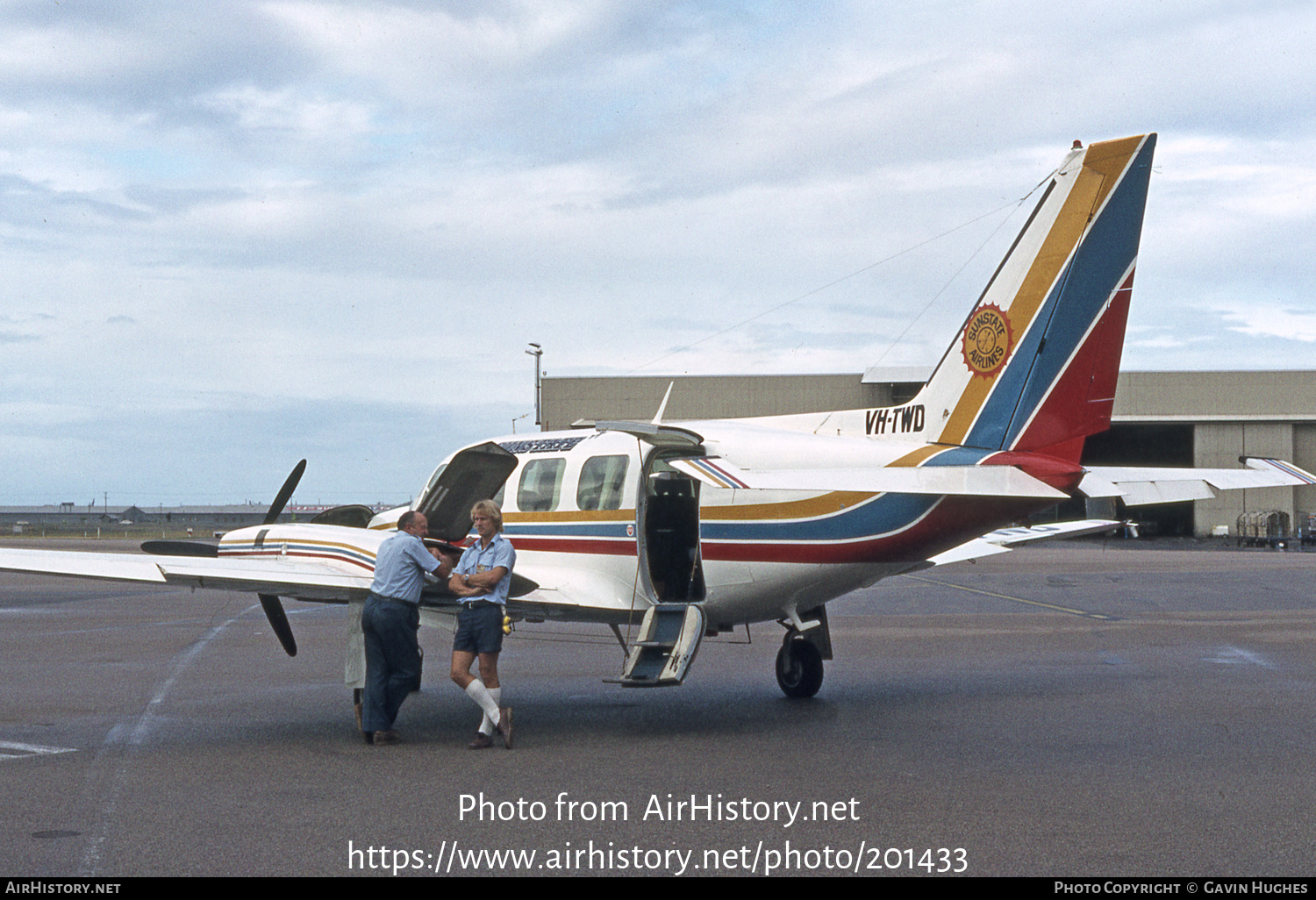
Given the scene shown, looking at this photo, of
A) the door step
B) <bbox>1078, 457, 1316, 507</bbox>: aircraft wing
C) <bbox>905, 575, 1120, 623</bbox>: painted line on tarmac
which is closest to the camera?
the door step

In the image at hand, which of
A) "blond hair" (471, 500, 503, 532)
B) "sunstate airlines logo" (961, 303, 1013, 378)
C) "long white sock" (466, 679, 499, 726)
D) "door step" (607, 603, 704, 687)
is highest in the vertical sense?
"sunstate airlines logo" (961, 303, 1013, 378)

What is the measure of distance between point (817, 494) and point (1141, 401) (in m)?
60.4

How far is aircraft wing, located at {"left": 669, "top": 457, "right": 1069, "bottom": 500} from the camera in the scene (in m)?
9.11

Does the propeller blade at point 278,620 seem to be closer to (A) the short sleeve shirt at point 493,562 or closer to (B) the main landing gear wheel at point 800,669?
(A) the short sleeve shirt at point 493,562

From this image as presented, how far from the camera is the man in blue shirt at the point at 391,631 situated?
33.0ft

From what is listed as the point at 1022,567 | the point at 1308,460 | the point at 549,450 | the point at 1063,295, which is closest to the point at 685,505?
the point at 549,450

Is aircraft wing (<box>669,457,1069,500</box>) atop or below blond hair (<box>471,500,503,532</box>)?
atop

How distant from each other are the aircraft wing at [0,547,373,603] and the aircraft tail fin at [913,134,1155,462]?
237 inches

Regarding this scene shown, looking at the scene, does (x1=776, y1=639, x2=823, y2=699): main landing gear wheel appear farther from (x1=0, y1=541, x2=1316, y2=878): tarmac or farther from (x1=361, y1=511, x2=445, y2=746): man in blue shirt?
(x1=361, y1=511, x2=445, y2=746): man in blue shirt

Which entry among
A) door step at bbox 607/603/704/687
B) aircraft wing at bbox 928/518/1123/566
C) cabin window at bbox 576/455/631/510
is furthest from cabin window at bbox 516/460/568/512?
aircraft wing at bbox 928/518/1123/566

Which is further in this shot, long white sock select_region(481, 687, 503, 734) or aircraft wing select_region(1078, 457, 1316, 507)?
aircraft wing select_region(1078, 457, 1316, 507)
